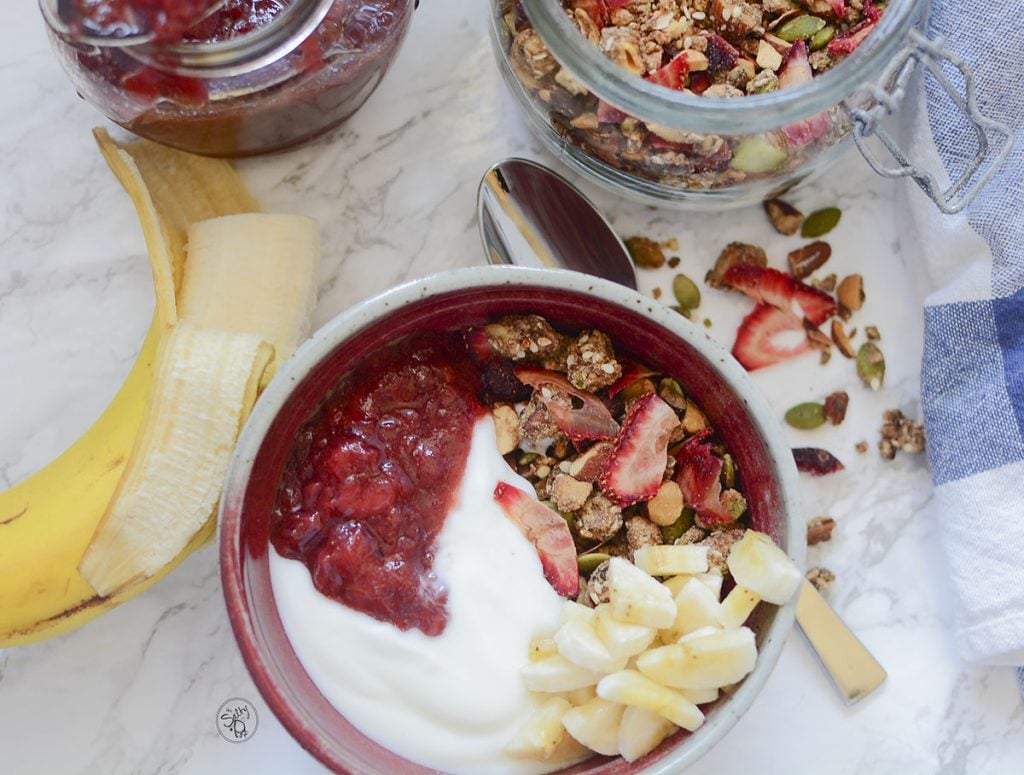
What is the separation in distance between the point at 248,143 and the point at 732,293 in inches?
20.2

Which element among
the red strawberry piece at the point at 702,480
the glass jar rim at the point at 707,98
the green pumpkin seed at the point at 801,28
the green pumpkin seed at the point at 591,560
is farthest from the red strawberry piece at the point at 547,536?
the green pumpkin seed at the point at 801,28

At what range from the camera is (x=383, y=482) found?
3.17 feet

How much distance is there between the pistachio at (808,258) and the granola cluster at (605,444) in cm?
22

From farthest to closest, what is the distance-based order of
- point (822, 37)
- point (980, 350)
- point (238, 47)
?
1. point (980, 350)
2. point (822, 37)
3. point (238, 47)

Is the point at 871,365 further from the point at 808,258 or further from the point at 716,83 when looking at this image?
the point at 716,83

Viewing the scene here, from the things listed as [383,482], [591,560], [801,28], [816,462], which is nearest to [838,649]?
[816,462]

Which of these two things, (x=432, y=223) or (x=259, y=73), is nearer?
(x=259, y=73)

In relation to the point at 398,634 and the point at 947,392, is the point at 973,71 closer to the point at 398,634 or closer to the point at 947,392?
the point at 947,392

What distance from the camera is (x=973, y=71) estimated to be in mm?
1076

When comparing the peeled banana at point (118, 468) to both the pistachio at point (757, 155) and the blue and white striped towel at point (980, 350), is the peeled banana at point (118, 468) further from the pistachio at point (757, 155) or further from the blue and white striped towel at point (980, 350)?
the blue and white striped towel at point (980, 350)

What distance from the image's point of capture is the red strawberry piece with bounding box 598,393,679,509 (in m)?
1.01

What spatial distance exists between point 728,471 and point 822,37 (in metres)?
0.41

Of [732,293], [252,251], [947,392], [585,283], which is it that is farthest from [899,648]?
[252,251]

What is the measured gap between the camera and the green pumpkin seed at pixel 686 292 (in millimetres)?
1141
